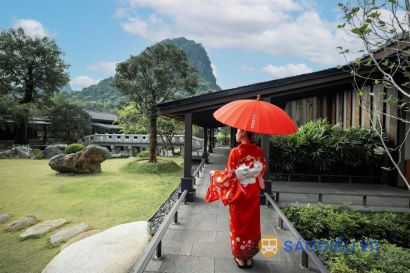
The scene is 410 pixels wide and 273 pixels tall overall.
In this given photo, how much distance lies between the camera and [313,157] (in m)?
9.94

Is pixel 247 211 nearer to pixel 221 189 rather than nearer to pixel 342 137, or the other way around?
pixel 221 189

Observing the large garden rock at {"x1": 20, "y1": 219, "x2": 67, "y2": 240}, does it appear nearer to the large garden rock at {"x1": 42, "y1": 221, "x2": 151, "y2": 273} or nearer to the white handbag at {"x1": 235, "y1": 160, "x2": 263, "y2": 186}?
the large garden rock at {"x1": 42, "y1": 221, "x2": 151, "y2": 273}

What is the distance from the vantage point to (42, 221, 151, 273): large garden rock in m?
4.69

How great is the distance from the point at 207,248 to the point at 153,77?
14.8 meters

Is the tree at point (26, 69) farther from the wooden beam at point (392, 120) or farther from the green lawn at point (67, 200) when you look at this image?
the wooden beam at point (392, 120)

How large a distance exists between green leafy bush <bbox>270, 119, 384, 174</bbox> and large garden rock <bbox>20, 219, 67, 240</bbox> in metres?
7.62

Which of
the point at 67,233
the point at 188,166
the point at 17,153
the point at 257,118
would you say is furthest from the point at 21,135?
the point at 257,118

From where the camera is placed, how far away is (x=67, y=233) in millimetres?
6859

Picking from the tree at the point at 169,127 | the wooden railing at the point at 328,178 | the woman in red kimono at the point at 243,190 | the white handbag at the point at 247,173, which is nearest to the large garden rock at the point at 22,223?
the woman in red kimono at the point at 243,190

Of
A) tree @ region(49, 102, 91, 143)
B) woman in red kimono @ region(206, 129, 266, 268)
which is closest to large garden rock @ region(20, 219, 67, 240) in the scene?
woman in red kimono @ region(206, 129, 266, 268)

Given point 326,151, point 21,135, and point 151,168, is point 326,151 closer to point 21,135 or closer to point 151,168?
point 151,168

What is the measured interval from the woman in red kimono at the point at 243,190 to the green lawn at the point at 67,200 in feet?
14.0

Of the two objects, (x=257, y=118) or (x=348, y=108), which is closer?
(x=257, y=118)

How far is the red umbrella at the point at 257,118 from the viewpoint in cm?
329
